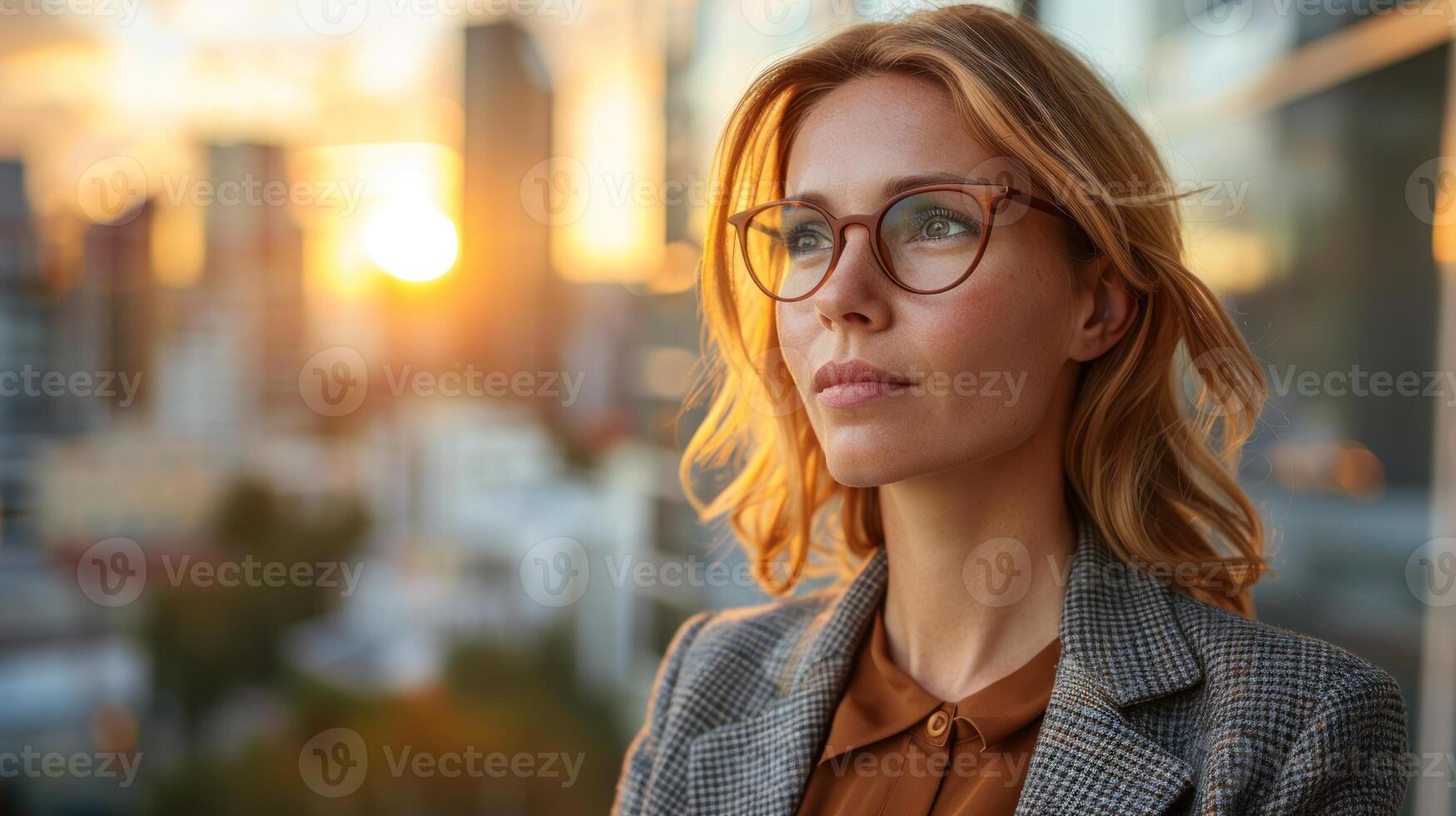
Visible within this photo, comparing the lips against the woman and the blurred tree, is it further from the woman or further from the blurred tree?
the blurred tree

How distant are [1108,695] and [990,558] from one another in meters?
0.20

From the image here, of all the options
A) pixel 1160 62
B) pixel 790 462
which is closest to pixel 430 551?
pixel 1160 62

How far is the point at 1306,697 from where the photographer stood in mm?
1019

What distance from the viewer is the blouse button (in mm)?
1188

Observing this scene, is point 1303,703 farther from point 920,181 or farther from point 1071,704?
point 920,181

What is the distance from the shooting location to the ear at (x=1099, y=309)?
120 centimetres

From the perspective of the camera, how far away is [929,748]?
119 cm

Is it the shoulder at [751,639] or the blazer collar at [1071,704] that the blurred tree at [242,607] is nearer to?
the shoulder at [751,639]

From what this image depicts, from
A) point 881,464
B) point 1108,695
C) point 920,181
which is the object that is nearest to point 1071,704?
point 1108,695

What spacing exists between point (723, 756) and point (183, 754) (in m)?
14.9

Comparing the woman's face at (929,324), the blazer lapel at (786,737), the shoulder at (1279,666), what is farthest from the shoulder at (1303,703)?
the blazer lapel at (786,737)

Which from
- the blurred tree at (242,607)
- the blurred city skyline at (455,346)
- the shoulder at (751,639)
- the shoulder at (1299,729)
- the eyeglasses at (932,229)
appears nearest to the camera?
the shoulder at (1299,729)

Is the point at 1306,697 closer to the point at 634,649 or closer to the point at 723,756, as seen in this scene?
the point at 723,756

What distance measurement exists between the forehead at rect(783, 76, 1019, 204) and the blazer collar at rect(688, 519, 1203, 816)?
0.46m
